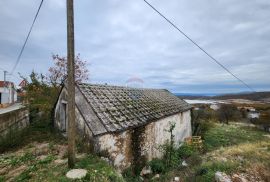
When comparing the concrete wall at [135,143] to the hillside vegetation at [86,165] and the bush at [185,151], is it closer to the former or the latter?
the hillside vegetation at [86,165]

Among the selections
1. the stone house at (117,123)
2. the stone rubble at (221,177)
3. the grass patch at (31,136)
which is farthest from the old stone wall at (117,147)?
the stone rubble at (221,177)

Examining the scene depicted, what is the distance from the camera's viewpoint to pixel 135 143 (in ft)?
29.4

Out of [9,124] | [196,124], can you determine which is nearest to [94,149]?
[9,124]

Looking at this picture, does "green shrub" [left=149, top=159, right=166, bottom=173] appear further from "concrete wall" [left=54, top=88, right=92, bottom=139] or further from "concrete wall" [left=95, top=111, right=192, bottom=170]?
"concrete wall" [left=54, top=88, right=92, bottom=139]

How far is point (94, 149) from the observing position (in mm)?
7363

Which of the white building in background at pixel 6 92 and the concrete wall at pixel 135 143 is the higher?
the white building in background at pixel 6 92

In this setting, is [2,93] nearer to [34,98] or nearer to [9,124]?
[34,98]

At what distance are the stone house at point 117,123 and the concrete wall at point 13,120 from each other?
8.28ft

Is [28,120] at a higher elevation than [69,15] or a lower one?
lower

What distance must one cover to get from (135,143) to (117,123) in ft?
4.93

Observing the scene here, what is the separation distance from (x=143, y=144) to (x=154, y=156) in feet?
4.96

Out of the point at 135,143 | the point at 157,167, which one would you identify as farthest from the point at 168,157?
the point at 135,143

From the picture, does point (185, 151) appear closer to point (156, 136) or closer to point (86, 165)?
point (156, 136)

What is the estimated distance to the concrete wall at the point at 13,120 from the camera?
33.8ft
